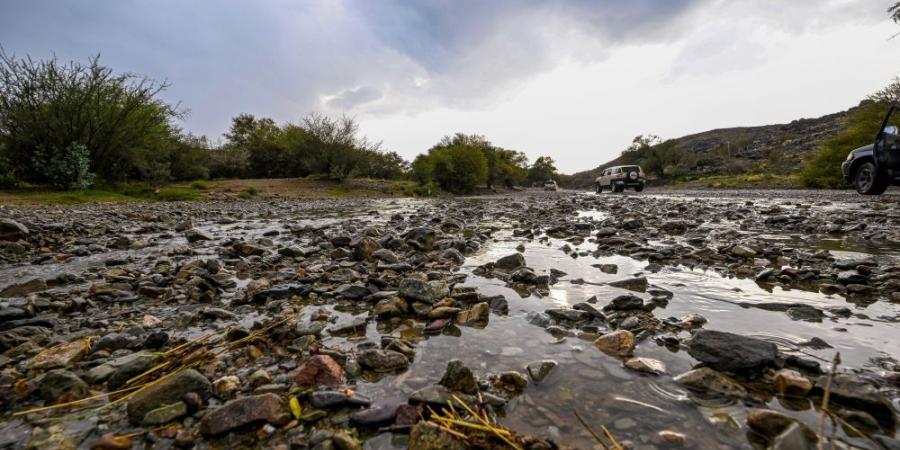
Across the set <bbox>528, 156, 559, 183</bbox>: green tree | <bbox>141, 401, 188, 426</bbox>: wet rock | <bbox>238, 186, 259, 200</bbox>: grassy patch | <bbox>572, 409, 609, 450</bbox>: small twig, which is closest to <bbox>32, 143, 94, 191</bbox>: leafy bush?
<bbox>238, 186, 259, 200</bbox>: grassy patch

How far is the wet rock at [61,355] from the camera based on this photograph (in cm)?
233

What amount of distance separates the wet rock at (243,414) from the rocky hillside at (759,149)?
67.1 metres

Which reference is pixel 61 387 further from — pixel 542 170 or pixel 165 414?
pixel 542 170

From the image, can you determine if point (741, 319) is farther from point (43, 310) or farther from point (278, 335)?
point (43, 310)

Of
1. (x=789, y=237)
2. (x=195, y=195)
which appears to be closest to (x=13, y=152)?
(x=195, y=195)

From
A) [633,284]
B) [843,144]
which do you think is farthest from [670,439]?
[843,144]

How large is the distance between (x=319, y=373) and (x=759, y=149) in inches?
4019

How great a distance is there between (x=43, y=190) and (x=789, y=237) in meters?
30.5

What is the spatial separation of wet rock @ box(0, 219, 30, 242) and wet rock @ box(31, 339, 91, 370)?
6.44 meters

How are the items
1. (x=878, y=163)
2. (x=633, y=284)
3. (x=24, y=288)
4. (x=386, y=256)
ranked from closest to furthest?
(x=633, y=284) < (x=24, y=288) < (x=386, y=256) < (x=878, y=163)

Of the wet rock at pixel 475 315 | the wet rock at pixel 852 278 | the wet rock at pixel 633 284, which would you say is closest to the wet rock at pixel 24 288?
the wet rock at pixel 475 315

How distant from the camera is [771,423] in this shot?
1.53 meters

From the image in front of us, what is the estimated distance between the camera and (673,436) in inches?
60.4

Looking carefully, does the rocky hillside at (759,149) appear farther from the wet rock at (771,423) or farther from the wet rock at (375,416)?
the wet rock at (375,416)
